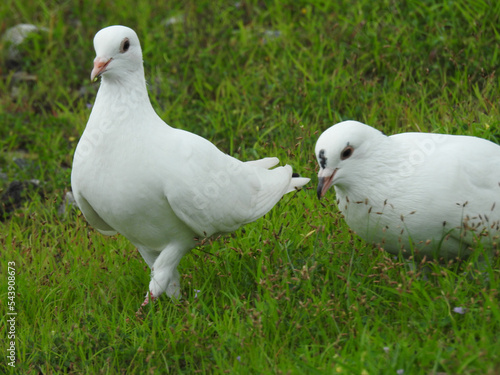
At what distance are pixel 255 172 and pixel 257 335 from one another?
4.16 ft

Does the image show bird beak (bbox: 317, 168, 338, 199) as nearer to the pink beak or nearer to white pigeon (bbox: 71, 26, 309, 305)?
the pink beak

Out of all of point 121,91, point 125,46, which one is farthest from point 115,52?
point 121,91

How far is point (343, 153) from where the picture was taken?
12.1ft

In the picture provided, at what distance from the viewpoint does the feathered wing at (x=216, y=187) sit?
150 inches

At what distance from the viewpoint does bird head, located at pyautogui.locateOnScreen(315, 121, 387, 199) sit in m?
3.64

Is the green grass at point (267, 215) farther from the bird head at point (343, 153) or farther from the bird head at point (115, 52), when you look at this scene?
the bird head at point (115, 52)

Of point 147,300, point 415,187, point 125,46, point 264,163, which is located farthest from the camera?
point 264,163

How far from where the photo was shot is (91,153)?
3.78 metres

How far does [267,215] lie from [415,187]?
1487mm

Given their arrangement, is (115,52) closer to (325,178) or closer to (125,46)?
(125,46)

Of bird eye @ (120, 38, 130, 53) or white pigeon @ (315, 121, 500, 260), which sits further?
bird eye @ (120, 38, 130, 53)

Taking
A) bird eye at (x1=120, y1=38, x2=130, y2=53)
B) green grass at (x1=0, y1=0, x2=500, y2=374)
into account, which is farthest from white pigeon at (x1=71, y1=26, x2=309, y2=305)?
green grass at (x1=0, y1=0, x2=500, y2=374)

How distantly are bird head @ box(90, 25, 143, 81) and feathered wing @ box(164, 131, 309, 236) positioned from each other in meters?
0.50

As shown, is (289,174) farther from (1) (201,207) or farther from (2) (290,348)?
(2) (290,348)
